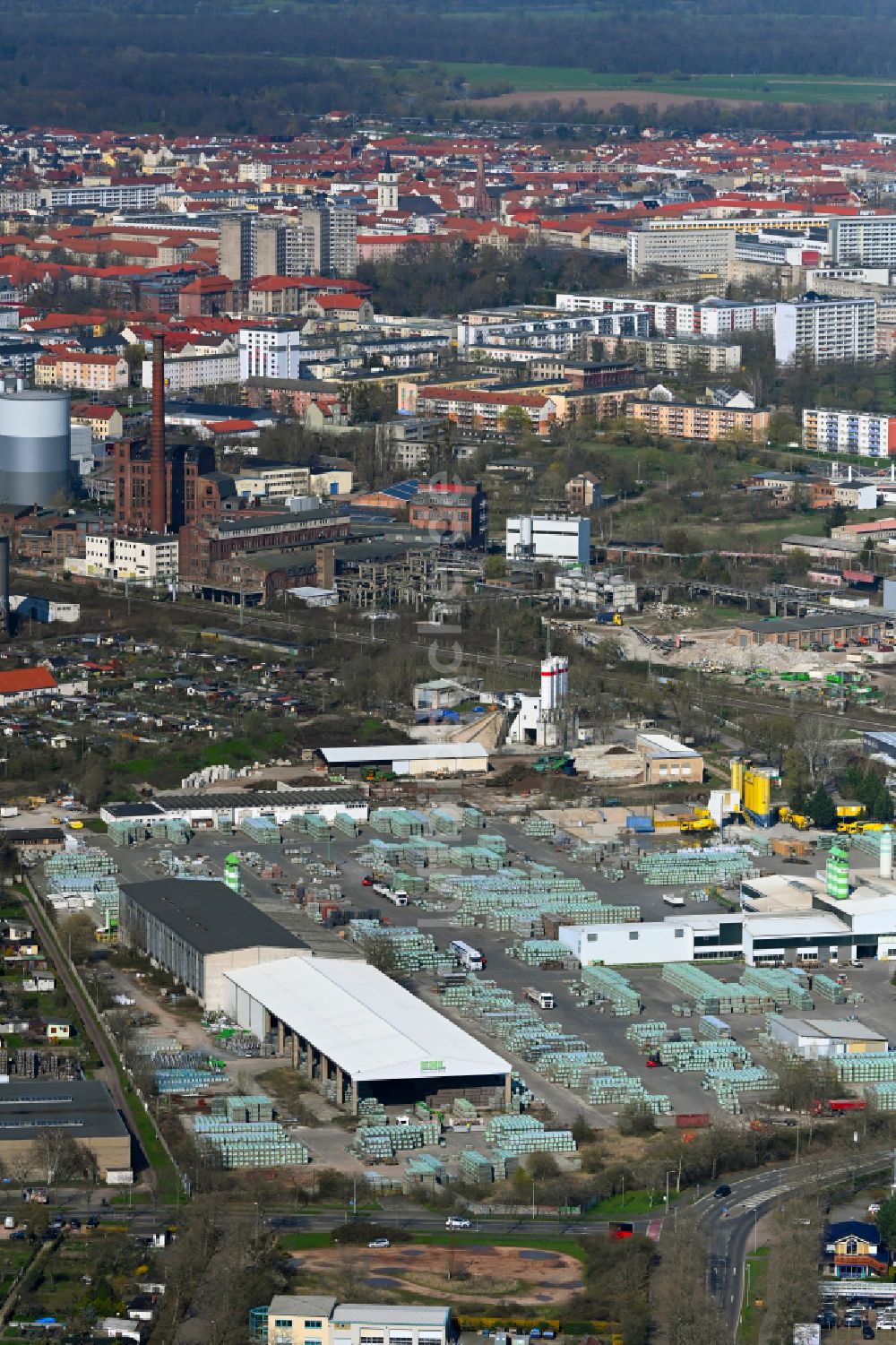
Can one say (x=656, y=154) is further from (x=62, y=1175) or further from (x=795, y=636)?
(x=62, y=1175)

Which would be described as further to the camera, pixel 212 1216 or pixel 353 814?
pixel 353 814

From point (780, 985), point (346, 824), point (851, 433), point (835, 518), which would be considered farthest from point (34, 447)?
point (780, 985)

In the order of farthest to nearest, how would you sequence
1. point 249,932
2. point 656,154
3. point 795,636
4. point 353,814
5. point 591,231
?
point 656,154 < point 591,231 < point 795,636 < point 353,814 < point 249,932

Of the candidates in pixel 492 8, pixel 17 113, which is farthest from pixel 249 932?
pixel 492 8

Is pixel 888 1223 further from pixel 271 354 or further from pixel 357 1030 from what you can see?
pixel 271 354

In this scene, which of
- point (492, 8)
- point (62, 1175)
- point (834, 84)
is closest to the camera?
point (62, 1175)
